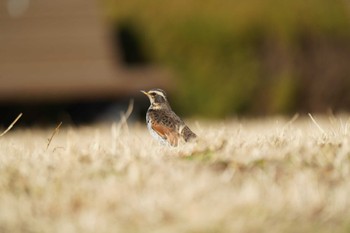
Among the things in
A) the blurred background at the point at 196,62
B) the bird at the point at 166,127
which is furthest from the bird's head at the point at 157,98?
the blurred background at the point at 196,62

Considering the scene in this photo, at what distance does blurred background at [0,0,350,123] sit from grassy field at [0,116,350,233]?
1211 centimetres

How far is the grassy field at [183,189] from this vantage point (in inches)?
182

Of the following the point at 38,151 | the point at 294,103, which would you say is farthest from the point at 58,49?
the point at 38,151

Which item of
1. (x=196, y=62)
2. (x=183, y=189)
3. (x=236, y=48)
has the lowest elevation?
(x=196, y=62)

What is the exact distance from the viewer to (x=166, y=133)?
23.9 ft

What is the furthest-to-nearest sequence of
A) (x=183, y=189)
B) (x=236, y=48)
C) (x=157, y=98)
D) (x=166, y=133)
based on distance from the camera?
(x=236, y=48) < (x=157, y=98) < (x=166, y=133) < (x=183, y=189)

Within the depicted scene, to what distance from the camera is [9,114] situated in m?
19.0

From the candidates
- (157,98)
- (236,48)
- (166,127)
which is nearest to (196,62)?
(236,48)

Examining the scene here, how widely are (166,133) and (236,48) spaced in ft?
37.3

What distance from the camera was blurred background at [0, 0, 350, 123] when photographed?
1830 cm

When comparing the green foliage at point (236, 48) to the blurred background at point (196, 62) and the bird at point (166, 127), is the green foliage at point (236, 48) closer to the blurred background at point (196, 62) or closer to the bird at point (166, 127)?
the blurred background at point (196, 62)

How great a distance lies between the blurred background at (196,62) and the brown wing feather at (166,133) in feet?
35.0

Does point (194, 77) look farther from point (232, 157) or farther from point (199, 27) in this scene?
point (232, 157)

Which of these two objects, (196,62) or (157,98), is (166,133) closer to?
(157,98)
